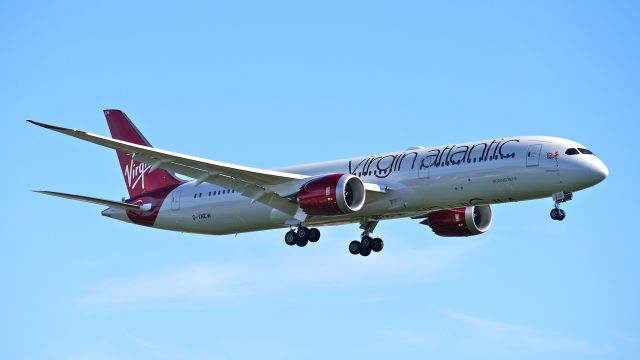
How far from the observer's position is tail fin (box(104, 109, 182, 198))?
59.7 metres

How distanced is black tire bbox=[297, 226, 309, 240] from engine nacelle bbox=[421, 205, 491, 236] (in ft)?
22.5

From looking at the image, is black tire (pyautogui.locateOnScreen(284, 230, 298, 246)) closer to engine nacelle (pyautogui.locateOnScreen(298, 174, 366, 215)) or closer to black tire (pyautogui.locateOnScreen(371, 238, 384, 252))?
engine nacelle (pyautogui.locateOnScreen(298, 174, 366, 215))

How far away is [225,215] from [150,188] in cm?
644

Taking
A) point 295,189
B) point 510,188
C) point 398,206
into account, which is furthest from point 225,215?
point 510,188

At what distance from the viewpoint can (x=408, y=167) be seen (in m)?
50.8

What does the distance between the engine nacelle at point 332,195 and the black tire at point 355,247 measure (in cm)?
552

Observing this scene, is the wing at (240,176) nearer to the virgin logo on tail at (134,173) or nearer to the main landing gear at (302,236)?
the main landing gear at (302,236)

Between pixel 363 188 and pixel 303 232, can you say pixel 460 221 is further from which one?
pixel 303 232

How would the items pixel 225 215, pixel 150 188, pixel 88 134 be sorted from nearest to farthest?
pixel 88 134, pixel 225 215, pixel 150 188

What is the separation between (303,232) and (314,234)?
1.78 feet

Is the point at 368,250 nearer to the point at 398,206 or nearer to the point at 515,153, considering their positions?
the point at 398,206

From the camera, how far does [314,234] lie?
174ft

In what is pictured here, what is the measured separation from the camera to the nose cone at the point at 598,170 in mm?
47156

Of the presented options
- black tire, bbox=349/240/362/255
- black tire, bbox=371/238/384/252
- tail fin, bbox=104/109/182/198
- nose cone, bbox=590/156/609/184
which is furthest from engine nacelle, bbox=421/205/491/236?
tail fin, bbox=104/109/182/198
